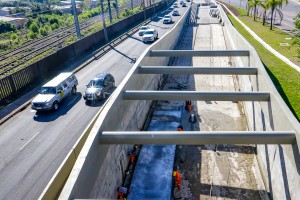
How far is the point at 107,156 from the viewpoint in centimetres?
1438

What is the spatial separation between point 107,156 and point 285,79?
1830 cm

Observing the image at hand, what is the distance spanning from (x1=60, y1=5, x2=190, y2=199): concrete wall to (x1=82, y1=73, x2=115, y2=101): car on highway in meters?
4.19

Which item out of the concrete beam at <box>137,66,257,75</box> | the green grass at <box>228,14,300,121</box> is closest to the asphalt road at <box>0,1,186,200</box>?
the concrete beam at <box>137,66,257,75</box>

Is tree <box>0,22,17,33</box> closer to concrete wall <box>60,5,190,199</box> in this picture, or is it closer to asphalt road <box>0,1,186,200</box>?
asphalt road <box>0,1,186,200</box>

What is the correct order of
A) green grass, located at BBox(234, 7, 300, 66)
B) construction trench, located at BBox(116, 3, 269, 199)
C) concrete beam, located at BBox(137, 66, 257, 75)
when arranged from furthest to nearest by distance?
green grass, located at BBox(234, 7, 300, 66)
concrete beam, located at BBox(137, 66, 257, 75)
construction trench, located at BBox(116, 3, 269, 199)

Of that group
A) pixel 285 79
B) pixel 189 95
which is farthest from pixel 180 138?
pixel 285 79

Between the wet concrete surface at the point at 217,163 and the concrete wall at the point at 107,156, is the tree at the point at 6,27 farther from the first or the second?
the concrete wall at the point at 107,156

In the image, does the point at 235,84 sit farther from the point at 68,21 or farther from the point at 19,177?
the point at 68,21

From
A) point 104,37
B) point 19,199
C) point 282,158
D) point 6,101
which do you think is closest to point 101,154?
point 19,199

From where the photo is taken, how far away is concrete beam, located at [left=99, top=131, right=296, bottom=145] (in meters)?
12.5

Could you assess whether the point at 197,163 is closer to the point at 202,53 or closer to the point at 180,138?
the point at 180,138

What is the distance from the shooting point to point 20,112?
2450 cm

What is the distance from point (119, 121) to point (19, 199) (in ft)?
22.3

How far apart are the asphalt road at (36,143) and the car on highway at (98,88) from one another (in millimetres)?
682
